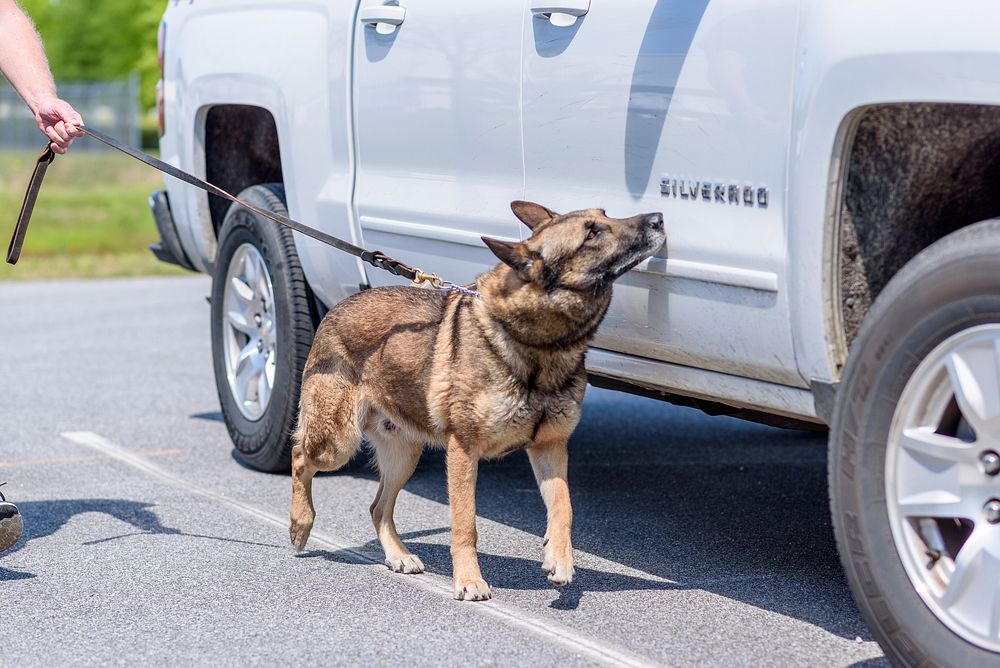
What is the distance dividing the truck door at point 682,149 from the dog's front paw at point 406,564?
92cm

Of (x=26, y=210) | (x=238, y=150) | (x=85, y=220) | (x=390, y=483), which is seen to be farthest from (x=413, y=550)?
(x=85, y=220)

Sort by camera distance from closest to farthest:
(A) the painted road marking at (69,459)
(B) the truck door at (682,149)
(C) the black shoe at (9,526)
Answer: (B) the truck door at (682,149) → (C) the black shoe at (9,526) → (A) the painted road marking at (69,459)

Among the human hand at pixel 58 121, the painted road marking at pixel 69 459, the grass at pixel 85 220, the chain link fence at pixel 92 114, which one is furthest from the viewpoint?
the chain link fence at pixel 92 114

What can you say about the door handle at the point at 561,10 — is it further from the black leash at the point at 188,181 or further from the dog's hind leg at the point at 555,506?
the dog's hind leg at the point at 555,506

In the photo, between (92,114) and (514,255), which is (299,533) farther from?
(92,114)

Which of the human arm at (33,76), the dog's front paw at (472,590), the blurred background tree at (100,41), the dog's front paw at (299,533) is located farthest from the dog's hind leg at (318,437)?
the blurred background tree at (100,41)

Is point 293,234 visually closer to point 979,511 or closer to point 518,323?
point 518,323

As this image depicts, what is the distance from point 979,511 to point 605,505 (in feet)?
7.93

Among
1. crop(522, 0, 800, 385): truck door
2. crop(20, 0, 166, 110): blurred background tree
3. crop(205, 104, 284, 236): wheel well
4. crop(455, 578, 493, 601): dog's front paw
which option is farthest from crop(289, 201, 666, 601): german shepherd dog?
crop(20, 0, 166, 110): blurred background tree

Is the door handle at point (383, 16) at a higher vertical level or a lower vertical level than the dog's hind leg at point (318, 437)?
higher

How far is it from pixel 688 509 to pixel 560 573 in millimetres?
1361

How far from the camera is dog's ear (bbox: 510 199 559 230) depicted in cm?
400

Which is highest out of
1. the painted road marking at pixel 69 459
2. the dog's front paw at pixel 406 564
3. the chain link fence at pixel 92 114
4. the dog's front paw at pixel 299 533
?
the dog's front paw at pixel 299 533

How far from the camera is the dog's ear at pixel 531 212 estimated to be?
4000mm
